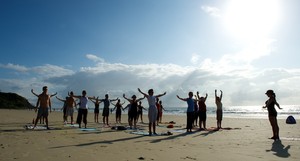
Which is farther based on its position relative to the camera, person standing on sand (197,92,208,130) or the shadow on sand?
person standing on sand (197,92,208,130)

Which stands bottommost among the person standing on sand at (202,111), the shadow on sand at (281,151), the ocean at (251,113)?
the ocean at (251,113)

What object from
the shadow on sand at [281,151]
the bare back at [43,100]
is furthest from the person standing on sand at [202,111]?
the bare back at [43,100]

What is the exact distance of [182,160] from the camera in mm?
6430

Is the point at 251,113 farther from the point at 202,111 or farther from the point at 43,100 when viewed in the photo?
the point at 43,100

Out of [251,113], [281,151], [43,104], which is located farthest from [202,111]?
[251,113]

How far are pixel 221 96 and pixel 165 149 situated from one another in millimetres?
8856

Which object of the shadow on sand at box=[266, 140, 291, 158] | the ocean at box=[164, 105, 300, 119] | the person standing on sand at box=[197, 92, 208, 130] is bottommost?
the ocean at box=[164, 105, 300, 119]

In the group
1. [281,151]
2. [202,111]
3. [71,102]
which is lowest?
[281,151]

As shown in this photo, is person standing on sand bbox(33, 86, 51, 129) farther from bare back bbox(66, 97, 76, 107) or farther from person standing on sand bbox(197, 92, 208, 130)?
person standing on sand bbox(197, 92, 208, 130)

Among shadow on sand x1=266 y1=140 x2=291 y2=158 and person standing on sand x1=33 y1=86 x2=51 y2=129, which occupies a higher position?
person standing on sand x1=33 y1=86 x2=51 y2=129

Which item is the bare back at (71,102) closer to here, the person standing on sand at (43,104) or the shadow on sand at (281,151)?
the person standing on sand at (43,104)

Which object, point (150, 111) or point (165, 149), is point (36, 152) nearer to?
point (165, 149)

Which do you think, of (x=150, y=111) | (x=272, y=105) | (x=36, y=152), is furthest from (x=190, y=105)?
(x=36, y=152)

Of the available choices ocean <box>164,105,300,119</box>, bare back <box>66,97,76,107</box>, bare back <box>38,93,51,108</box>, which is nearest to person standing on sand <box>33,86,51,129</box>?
bare back <box>38,93,51,108</box>
